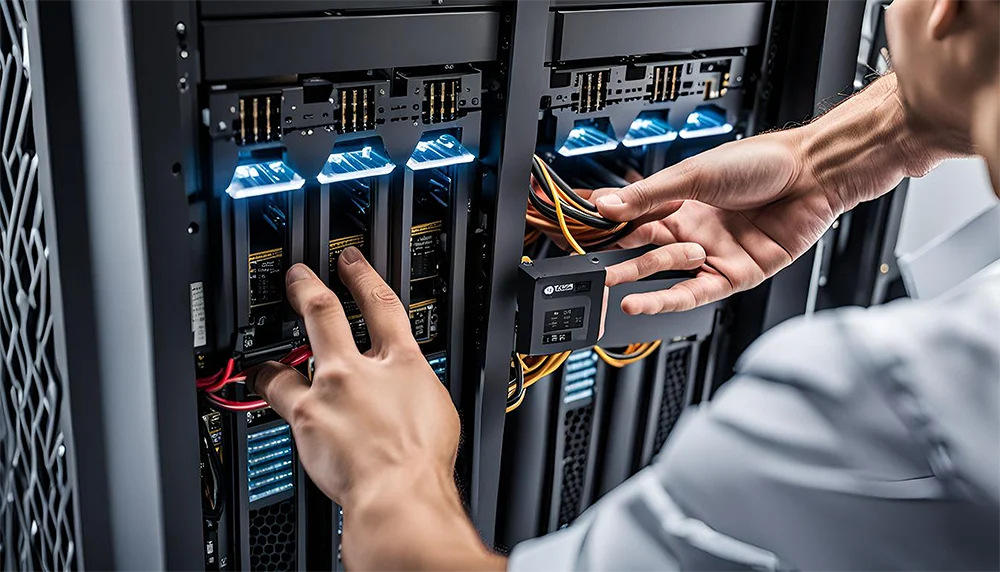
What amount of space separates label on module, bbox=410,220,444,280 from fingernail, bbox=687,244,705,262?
343mm

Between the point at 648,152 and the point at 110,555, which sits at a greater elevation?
the point at 648,152

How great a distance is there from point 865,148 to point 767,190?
0.13 meters

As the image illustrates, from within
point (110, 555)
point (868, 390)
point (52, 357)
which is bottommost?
point (110, 555)

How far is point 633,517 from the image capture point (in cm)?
74

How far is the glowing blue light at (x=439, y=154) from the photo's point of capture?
3.94 ft

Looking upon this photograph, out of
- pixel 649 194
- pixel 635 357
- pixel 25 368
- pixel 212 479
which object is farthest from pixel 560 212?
pixel 25 368

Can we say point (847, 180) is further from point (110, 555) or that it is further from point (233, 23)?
point (110, 555)

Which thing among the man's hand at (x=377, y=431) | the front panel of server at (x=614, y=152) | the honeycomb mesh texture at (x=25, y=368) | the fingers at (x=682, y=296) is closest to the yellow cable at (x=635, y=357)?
the front panel of server at (x=614, y=152)

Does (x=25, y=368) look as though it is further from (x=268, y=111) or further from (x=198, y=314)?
(x=268, y=111)

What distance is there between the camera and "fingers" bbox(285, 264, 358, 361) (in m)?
1.06

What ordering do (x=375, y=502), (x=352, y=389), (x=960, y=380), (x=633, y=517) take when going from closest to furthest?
(x=960, y=380)
(x=633, y=517)
(x=375, y=502)
(x=352, y=389)

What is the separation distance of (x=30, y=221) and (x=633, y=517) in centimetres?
78

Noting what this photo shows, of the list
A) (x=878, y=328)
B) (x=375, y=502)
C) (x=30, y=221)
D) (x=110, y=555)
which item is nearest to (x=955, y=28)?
(x=878, y=328)

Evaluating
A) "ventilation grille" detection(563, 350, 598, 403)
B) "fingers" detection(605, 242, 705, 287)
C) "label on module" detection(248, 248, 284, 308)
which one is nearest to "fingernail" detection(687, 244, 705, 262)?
"fingers" detection(605, 242, 705, 287)
